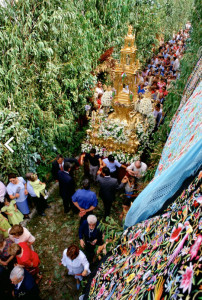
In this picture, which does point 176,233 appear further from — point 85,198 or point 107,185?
point 107,185

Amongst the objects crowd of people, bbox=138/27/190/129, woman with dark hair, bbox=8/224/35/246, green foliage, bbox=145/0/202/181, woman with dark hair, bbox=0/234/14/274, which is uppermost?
green foliage, bbox=145/0/202/181

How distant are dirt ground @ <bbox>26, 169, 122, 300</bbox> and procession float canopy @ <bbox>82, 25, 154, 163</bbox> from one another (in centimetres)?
129

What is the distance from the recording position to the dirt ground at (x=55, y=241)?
435 centimetres

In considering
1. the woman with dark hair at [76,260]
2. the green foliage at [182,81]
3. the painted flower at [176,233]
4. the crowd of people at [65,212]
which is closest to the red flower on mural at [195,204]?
the painted flower at [176,233]

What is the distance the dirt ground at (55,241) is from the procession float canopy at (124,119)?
1.29 meters

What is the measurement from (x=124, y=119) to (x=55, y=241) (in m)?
3.92

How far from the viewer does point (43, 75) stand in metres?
5.87

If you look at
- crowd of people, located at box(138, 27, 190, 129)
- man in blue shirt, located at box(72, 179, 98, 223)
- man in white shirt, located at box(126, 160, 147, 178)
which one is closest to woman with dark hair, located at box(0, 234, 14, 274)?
man in blue shirt, located at box(72, 179, 98, 223)

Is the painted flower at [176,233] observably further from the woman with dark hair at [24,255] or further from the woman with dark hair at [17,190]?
the woman with dark hair at [17,190]

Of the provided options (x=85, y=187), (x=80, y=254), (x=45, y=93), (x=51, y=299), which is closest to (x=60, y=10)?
(x=45, y=93)

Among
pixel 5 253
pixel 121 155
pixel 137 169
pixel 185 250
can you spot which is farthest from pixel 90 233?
pixel 185 250

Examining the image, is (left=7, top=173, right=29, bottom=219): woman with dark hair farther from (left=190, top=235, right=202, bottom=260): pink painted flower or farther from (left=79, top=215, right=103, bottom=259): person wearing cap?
(left=190, top=235, right=202, bottom=260): pink painted flower

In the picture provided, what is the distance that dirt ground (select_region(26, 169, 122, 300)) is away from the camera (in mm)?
4348

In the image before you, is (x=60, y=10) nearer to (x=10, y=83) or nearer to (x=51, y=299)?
(x=10, y=83)
